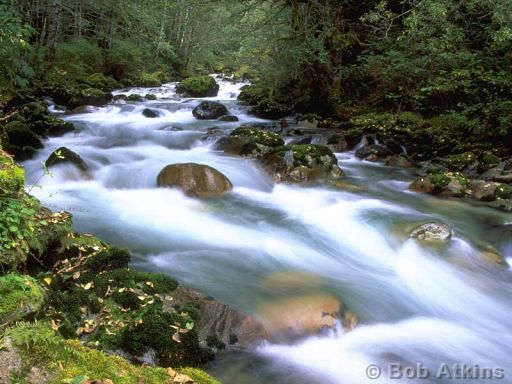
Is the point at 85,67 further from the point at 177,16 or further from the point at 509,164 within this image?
the point at 509,164

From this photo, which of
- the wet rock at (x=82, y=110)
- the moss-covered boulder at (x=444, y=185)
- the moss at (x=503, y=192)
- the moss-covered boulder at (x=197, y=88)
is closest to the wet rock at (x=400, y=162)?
the moss-covered boulder at (x=444, y=185)

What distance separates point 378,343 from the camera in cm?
431

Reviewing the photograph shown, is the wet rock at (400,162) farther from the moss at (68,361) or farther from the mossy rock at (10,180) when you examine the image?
the moss at (68,361)

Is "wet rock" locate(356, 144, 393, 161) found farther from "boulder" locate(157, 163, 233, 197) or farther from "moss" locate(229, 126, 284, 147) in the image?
"boulder" locate(157, 163, 233, 197)

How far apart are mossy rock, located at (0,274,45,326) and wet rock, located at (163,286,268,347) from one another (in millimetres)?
1291

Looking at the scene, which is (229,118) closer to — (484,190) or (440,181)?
(440,181)

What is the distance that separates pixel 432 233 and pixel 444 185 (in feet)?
9.46

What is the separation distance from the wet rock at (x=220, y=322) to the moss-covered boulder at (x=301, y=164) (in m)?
5.84

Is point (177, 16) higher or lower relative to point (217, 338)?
higher

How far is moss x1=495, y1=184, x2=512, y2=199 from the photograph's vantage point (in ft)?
28.5

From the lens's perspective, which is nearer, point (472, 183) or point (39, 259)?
point (39, 259)

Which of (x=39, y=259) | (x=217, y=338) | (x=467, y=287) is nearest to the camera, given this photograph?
(x=217, y=338)

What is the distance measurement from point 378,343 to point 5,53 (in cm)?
842

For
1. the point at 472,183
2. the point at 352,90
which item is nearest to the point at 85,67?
the point at 352,90
